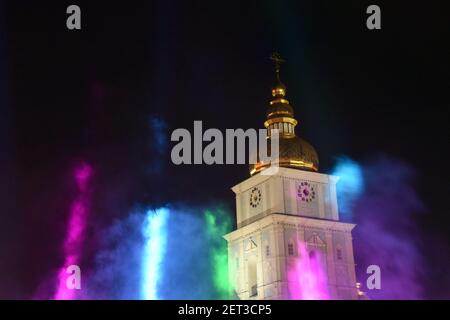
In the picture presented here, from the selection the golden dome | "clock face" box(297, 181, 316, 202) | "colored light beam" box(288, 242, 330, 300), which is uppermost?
the golden dome

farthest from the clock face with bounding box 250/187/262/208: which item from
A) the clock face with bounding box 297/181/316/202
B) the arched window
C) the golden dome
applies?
the arched window

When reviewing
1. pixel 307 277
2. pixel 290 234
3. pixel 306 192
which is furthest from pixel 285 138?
pixel 307 277

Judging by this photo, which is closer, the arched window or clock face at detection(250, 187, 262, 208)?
the arched window

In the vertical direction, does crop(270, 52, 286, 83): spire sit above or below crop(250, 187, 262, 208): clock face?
above

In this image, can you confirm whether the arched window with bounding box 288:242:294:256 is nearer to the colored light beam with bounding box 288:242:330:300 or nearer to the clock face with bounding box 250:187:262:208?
the colored light beam with bounding box 288:242:330:300

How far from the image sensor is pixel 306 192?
59031 mm

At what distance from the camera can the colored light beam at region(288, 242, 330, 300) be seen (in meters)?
54.5

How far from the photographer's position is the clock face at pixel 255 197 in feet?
196

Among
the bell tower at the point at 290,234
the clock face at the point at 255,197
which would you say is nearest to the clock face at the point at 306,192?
the bell tower at the point at 290,234

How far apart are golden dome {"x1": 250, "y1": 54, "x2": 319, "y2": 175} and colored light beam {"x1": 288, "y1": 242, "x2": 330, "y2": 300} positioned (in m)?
6.16

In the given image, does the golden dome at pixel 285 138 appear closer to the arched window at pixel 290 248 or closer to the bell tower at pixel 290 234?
the bell tower at pixel 290 234
